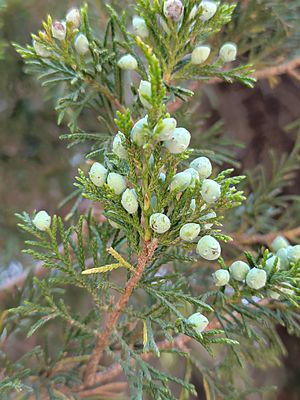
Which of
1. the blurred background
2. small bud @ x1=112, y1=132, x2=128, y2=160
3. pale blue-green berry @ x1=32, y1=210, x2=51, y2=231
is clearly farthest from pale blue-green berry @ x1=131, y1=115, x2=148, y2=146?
the blurred background

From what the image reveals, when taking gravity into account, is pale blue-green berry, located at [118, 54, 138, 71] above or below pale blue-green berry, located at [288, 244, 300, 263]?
above

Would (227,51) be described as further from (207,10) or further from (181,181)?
(181,181)

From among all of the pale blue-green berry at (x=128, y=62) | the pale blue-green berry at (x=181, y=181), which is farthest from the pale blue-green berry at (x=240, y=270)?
the pale blue-green berry at (x=128, y=62)

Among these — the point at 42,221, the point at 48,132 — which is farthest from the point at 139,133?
the point at 48,132

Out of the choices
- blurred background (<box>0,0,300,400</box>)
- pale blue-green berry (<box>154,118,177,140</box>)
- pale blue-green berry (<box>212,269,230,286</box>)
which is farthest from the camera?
blurred background (<box>0,0,300,400</box>)

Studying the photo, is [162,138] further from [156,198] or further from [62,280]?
[62,280]

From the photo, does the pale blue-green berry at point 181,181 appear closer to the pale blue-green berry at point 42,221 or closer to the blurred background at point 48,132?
the pale blue-green berry at point 42,221

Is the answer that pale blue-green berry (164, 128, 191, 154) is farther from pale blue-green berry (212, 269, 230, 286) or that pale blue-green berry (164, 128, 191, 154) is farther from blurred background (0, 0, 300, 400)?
blurred background (0, 0, 300, 400)
